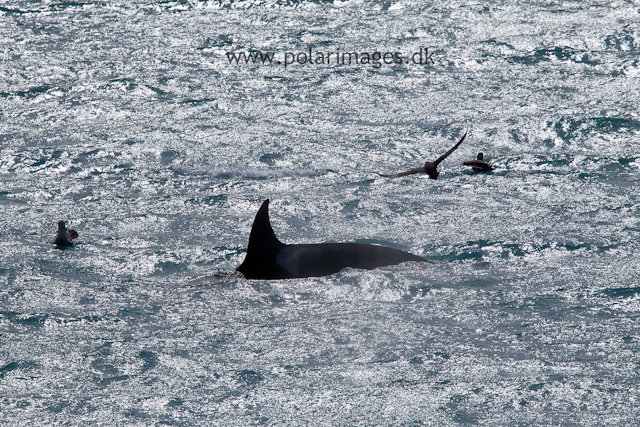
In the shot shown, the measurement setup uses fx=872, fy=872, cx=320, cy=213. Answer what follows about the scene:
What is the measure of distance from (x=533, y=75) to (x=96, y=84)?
33.9 ft

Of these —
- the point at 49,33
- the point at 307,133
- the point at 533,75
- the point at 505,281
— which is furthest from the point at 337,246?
the point at 49,33

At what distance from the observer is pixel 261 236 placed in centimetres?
1173

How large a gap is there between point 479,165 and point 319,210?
3.23 metres

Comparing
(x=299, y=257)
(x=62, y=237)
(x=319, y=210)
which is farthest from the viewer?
(x=319, y=210)

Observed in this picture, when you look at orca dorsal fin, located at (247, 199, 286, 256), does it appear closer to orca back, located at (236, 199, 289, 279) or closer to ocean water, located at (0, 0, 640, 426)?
orca back, located at (236, 199, 289, 279)

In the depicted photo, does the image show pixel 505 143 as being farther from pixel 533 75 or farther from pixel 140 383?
pixel 140 383

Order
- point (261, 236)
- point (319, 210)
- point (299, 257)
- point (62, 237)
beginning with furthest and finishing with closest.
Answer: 1. point (319, 210)
2. point (62, 237)
3. point (299, 257)
4. point (261, 236)

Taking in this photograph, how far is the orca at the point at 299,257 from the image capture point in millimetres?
11750

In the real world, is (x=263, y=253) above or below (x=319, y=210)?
above

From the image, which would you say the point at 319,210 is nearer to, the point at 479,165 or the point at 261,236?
the point at 261,236

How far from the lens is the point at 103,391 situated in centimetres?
928

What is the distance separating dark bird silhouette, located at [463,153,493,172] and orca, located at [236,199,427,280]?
4060 mm

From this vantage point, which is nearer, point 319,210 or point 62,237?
point 62,237

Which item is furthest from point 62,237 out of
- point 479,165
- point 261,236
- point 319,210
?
point 479,165
